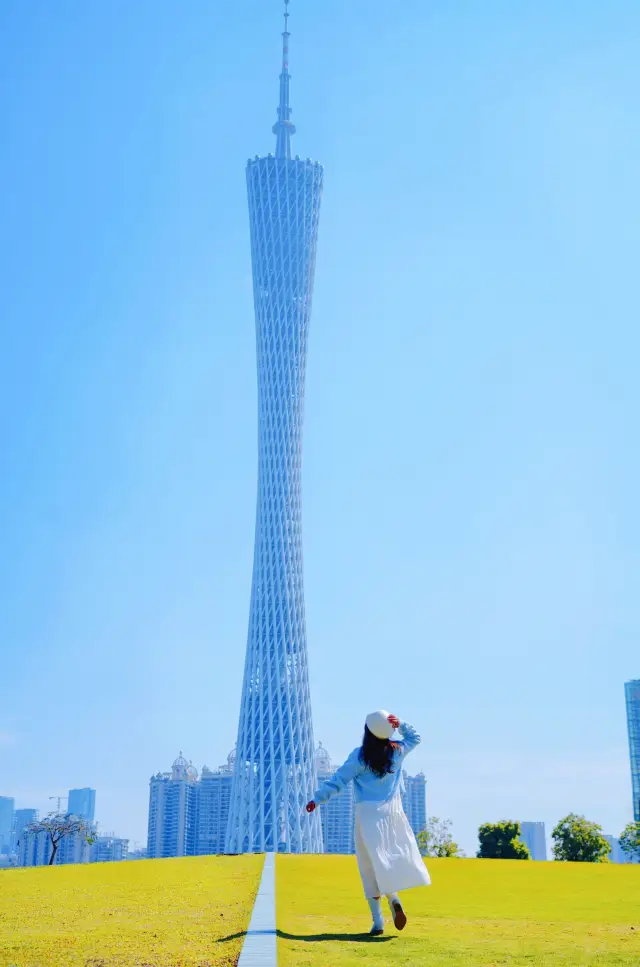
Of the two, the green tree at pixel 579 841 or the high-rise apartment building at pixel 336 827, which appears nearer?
the green tree at pixel 579 841

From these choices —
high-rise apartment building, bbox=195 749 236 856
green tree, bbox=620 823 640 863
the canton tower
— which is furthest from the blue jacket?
high-rise apartment building, bbox=195 749 236 856

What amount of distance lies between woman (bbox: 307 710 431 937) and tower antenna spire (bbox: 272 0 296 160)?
6252 centimetres

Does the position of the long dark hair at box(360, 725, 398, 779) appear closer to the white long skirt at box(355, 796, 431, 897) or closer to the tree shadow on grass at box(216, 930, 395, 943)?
the white long skirt at box(355, 796, 431, 897)

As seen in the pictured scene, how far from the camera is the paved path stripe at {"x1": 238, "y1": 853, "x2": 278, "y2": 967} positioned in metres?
6.29

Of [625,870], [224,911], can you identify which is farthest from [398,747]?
[625,870]

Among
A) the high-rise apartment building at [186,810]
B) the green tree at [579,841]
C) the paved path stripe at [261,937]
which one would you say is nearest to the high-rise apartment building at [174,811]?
the high-rise apartment building at [186,810]

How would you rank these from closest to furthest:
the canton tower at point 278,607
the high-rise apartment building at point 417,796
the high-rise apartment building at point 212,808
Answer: the canton tower at point 278,607, the high-rise apartment building at point 212,808, the high-rise apartment building at point 417,796

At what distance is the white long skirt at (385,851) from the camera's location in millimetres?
8203

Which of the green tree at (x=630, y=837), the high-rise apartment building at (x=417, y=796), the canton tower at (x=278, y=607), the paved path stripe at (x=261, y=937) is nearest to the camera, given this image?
the paved path stripe at (x=261, y=937)

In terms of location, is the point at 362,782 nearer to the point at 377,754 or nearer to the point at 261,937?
the point at 377,754

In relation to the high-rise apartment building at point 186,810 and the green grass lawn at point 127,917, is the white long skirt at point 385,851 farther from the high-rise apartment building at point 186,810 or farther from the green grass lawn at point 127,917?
the high-rise apartment building at point 186,810

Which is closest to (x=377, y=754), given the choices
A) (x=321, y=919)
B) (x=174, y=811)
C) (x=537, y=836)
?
(x=321, y=919)

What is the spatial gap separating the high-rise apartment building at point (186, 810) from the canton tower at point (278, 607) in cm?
4148

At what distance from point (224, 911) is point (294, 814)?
159 ft
